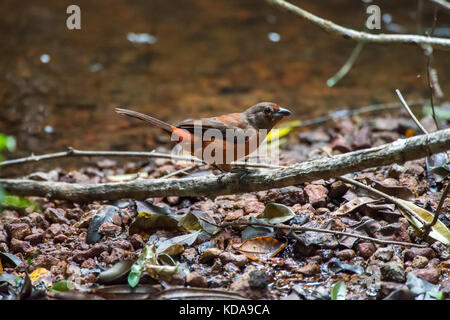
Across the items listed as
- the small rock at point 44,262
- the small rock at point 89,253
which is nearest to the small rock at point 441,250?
the small rock at point 89,253

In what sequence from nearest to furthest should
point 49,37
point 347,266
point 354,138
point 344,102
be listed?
point 347,266 → point 354,138 → point 344,102 → point 49,37

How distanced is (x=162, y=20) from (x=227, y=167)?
7230 mm

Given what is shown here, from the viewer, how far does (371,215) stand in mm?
3787

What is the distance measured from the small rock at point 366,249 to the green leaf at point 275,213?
537 mm

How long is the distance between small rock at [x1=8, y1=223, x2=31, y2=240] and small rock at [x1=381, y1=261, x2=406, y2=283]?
103 inches

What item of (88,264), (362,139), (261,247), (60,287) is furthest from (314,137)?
(60,287)

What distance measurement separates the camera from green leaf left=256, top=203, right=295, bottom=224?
3736 millimetres

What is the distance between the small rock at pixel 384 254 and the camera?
331 centimetres

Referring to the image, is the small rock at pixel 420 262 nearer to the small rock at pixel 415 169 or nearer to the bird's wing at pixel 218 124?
the small rock at pixel 415 169

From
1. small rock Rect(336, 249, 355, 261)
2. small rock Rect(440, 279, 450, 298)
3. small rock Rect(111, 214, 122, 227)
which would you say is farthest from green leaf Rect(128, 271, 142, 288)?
small rock Rect(440, 279, 450, 298)
